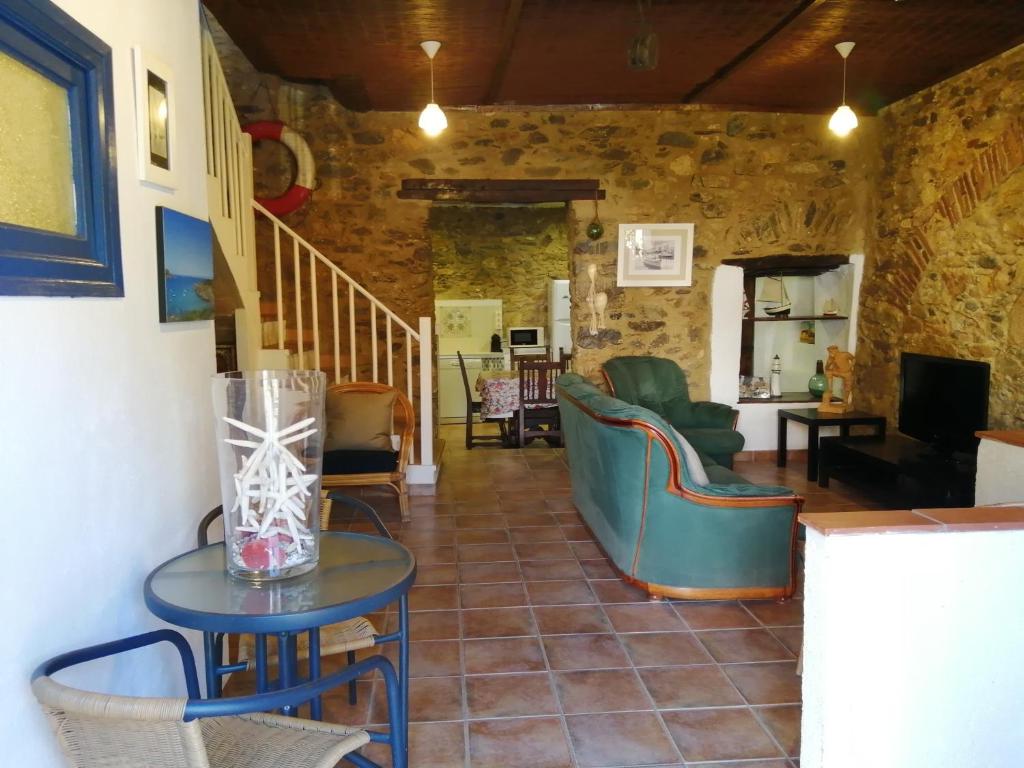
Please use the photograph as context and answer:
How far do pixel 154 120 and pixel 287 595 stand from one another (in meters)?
1.29

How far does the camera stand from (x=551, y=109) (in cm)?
614

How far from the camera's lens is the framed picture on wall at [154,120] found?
6.29ft

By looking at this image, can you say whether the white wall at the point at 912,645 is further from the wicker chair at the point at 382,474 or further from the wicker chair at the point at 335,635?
the wicker chair at the point at 382,474

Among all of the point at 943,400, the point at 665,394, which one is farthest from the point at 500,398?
the point at 943,400

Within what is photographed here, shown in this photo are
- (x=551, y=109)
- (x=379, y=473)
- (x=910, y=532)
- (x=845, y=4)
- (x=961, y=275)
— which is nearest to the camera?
(x=910, y=532)

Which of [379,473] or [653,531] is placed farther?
[379,473]

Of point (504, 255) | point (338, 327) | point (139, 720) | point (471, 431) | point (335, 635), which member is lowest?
point (471, 431)

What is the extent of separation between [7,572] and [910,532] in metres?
1.85

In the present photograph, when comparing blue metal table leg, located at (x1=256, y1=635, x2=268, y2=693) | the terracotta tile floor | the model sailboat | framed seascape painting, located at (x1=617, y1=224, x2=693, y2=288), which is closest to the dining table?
blue metal table leg, located at (x1=256, y1=635, x2=268, y2=693)

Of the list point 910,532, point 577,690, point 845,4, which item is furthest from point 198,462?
point 845,4

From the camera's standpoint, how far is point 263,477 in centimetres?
173

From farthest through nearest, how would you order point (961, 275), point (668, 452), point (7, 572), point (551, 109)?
1. point (551, 109)
2. point (961, 275)
3. point (668, 452)
4. point (7, 572)

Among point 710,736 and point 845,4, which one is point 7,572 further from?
point 845,4

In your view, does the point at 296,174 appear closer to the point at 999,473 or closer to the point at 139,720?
the point at 999,473
